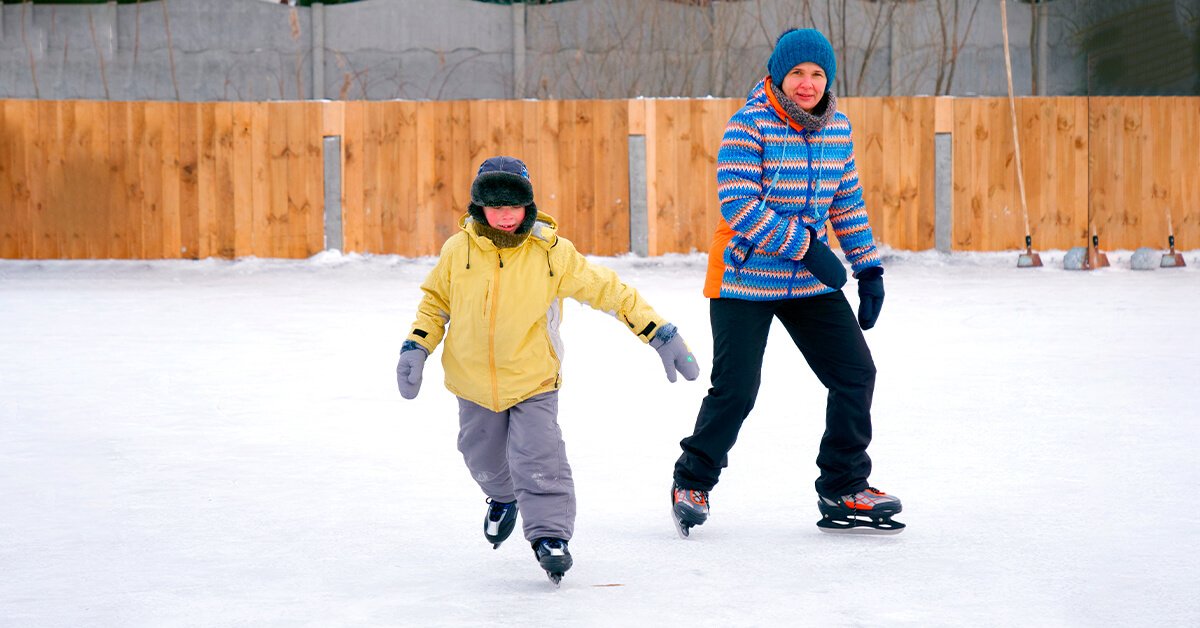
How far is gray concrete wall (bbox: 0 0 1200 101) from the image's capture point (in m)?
19.6

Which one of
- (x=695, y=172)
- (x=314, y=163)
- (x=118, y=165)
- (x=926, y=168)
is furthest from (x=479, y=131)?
(x=926, y=168)

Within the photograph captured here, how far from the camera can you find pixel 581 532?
4105 millimetres

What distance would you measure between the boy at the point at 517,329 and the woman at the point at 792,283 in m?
0.45

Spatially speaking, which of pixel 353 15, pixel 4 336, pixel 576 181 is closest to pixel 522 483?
pixel 4 336

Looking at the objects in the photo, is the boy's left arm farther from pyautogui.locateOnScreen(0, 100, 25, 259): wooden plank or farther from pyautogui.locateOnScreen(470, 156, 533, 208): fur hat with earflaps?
pyautogui.locateOnScreen(0, 100, 25, 259): wooden plank

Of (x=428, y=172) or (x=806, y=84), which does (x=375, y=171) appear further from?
(x=806, y=84)

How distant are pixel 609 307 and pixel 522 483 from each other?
48 centimetres

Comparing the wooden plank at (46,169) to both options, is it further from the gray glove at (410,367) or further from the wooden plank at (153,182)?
the gray glove at (410,367)

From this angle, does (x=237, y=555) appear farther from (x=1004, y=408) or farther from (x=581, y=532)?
(x=1004, y=408)

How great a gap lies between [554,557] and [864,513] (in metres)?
0.98

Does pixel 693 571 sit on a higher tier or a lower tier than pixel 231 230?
lower

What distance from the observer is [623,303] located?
12.0 feet

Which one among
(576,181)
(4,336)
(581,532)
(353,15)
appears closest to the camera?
(581,532)

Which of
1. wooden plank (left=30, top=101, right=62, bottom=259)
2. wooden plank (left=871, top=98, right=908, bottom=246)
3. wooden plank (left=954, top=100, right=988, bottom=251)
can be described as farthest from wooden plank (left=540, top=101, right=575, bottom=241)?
wooden plank (left=30, top=101, right=62, bottom=259)
